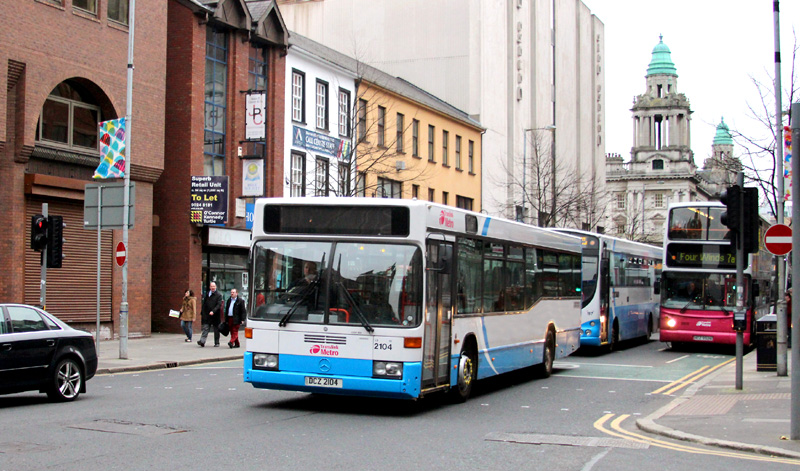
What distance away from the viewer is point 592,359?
78.3 ft

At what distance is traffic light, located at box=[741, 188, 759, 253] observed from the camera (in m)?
15.0

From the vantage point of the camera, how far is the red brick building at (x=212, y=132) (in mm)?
30906

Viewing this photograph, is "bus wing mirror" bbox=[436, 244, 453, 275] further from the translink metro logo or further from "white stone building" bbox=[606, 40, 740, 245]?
"white stone building" bbox=[606, 40, 740, 245]

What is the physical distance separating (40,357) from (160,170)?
1630cm

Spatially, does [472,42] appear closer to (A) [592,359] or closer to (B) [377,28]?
(B) [377,28]

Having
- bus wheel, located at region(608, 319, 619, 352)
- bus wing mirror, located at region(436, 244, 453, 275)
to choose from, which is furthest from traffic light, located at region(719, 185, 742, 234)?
bus wheel, located at region(608, 319, 619, 352)

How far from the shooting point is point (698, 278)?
2534 centimetres

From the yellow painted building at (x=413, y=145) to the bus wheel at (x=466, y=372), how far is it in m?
23.1

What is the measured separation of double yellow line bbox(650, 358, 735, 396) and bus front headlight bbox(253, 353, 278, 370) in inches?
294

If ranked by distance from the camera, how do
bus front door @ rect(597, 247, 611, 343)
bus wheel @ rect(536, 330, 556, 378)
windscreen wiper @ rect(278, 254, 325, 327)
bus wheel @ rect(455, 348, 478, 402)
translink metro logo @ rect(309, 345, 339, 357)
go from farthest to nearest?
bus front door @ rect(597, 247, 611, 343) < bus wheel @ rect(536, 330, 556, 378) < bus wheel @ rect(455, 348, 478, 402) < windscreen wiper @ rect(278, 254, 325, 327) < translink metro logo @ rect(309, 345, 339, 357)

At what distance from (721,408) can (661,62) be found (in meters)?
133

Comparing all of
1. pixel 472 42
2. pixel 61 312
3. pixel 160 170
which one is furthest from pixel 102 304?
pixel 472 42

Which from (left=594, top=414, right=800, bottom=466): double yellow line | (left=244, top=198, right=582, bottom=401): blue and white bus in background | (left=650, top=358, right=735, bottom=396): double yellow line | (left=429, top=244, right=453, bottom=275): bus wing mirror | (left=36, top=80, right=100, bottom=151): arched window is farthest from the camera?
(left=36, top=80, right=100, bottom=151): arched window

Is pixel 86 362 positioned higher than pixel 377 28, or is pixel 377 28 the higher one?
pixel 377 28
